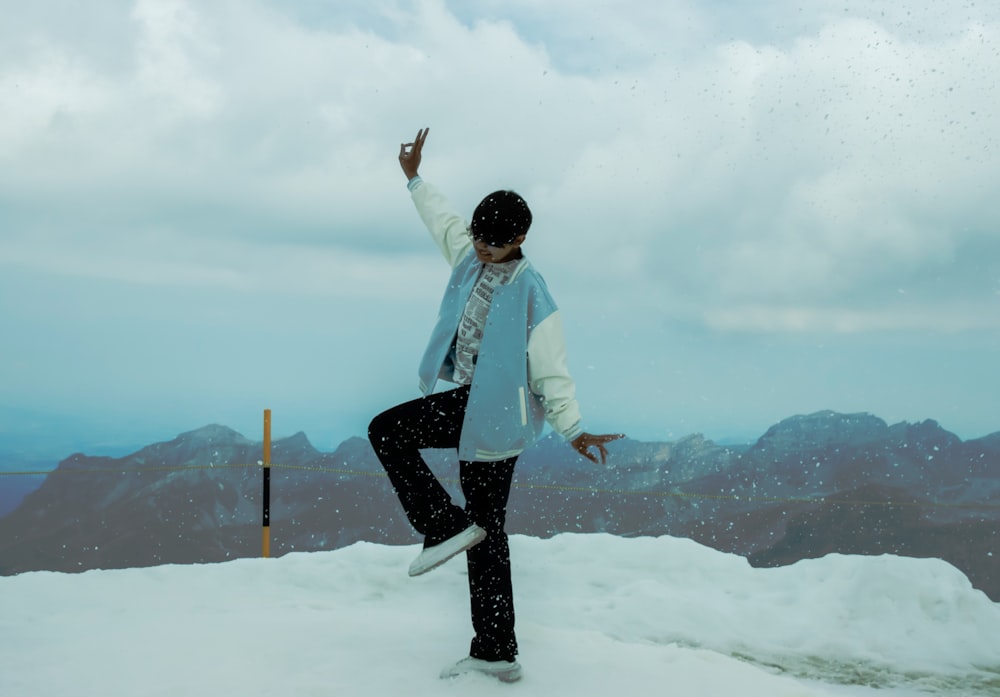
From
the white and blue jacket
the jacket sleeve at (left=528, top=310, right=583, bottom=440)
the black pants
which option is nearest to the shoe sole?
the black pants

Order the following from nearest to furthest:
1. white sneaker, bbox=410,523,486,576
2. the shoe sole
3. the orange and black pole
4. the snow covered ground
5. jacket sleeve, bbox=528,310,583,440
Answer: white sneaker, bbox=410,523,486,576 < jacket sleeve, bbox=528,310,583,440 < the shoe sole < the snow covered ground < the orange and black pole

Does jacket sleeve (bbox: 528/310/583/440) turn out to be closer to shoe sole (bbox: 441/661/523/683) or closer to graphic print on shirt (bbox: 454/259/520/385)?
graphic print on shirt (bbox: 454/259/520/385)

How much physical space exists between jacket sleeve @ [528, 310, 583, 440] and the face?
0.96ft

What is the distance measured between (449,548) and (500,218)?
1215mm

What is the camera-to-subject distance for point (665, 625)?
5.55m

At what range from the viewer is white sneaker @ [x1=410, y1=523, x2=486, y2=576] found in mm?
3248

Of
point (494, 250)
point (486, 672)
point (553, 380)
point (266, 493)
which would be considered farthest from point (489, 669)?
point (266, 493)

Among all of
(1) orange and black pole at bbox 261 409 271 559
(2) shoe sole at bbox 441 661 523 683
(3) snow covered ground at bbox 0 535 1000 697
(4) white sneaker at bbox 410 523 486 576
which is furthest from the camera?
(1) orange and black pole at bbox 261 409 271 559

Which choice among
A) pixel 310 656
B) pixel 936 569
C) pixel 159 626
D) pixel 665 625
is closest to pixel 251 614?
pixel 159 626

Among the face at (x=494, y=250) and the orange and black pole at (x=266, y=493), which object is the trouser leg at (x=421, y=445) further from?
the orange and black pole at (x=266, y=493)

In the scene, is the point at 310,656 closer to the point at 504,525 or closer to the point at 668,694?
the point at 504,525

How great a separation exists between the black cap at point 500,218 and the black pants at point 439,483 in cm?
57

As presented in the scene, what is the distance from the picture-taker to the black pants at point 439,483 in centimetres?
336

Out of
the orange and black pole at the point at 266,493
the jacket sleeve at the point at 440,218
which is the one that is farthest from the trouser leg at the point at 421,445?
the orange and black pole at the point at 266,493
